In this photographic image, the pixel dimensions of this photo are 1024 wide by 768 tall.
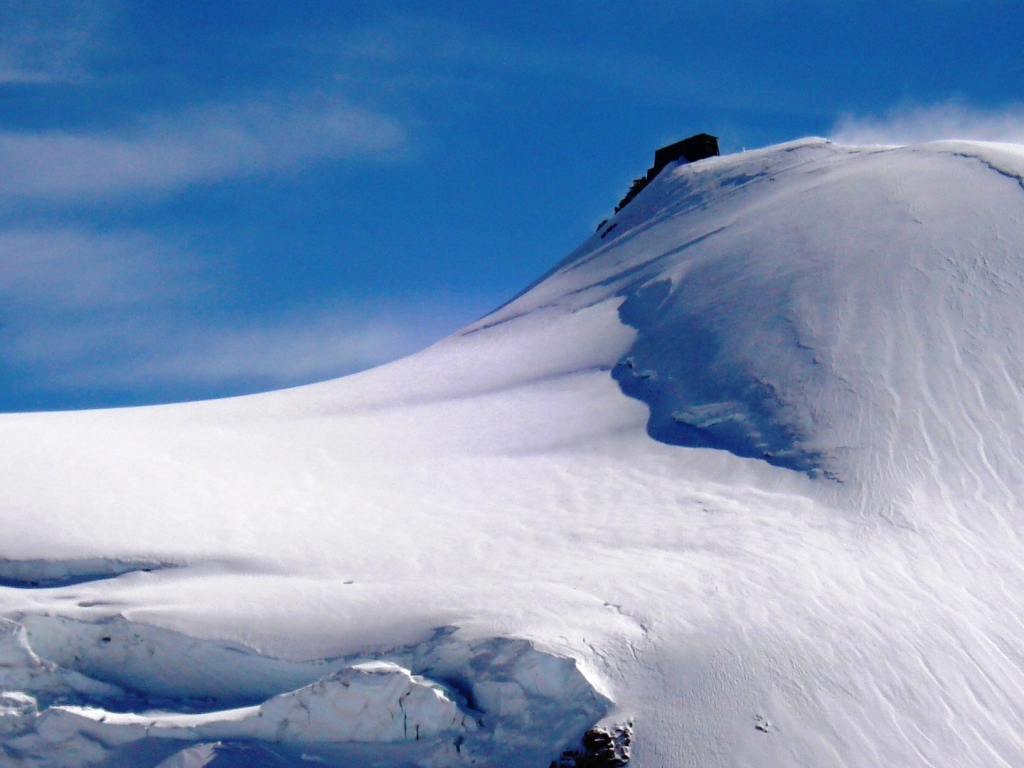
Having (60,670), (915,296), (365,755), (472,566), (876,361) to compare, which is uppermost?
(915,296)

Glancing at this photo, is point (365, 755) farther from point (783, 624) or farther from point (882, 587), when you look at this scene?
point (882, 587)

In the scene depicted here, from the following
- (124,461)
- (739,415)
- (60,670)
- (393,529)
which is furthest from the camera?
(739,415)

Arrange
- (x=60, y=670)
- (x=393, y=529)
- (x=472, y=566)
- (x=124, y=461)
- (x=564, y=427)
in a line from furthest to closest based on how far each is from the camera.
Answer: (x=564, y=427), (x=124, y=461), (x=393, y=529), (x=472, y=566), (x=60, y=670)

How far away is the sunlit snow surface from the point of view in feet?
32.3

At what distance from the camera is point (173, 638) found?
10.7 metres

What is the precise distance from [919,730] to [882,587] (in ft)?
7.29

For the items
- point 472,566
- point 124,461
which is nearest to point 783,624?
point 472,566

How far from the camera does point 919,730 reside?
32.7 ft

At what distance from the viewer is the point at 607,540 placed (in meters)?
13.3

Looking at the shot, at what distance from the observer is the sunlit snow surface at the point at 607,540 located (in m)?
9.85

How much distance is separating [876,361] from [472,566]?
8.02 m

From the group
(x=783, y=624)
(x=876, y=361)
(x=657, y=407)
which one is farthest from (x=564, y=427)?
(x=783, y=624)

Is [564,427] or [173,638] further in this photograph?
[564,427]

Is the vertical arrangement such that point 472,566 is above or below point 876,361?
below
